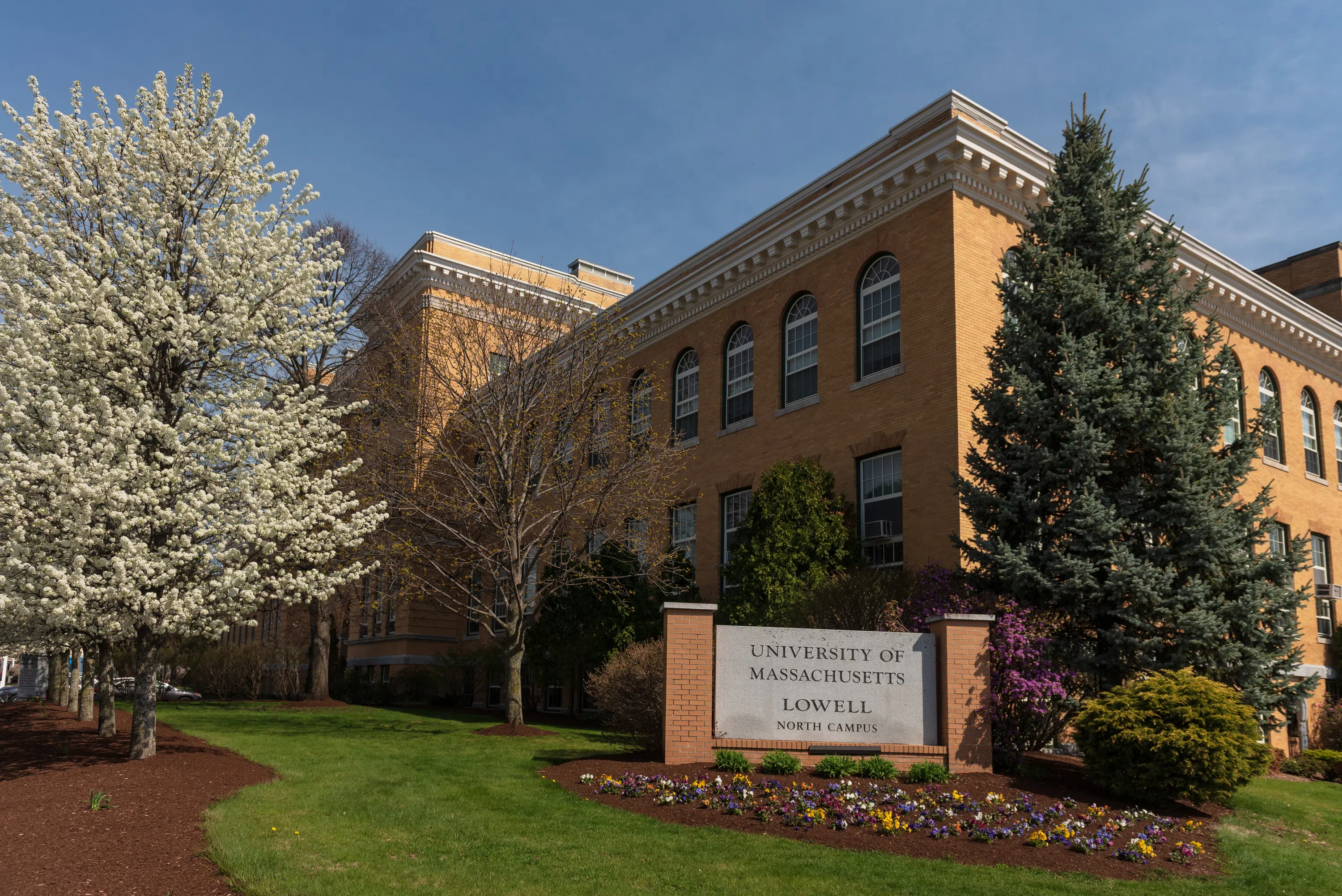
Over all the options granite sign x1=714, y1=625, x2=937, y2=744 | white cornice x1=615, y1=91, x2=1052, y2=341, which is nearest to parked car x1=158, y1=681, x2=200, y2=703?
white cornice x1=615, y1=91, x2=1052, y2=341

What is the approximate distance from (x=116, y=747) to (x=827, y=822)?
36.4 ft

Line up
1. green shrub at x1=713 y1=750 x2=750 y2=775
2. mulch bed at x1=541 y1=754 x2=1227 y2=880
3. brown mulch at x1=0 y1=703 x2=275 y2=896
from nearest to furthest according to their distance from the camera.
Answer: brown mulch at x1=0 y1=703 x2=275 y2=896 < mulch bed at x1=541 y1=754 x2=1227 y2=880 < green shrub at x1=713 y1=750 x2=750 y2=775

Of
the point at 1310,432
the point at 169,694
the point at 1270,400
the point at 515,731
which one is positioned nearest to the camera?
the point at 515,731

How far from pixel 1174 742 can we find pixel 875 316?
12349mm

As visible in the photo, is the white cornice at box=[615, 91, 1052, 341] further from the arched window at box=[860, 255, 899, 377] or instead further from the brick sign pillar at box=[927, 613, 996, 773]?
the brick sign pillar at box=[927, 613, 996, 773]

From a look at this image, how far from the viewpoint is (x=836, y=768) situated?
12.3 meters

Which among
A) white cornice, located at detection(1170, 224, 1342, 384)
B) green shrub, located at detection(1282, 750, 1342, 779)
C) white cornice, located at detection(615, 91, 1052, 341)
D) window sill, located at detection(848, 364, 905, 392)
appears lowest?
green shrub, located at detection(1282, 750, 1342, 779)

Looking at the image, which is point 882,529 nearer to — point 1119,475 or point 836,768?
point 1119,475

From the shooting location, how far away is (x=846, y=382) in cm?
2242

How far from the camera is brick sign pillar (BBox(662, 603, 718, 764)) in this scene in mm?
12820

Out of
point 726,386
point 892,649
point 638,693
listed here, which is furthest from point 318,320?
point 726,386

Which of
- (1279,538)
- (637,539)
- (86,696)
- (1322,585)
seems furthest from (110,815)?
(1322,585)

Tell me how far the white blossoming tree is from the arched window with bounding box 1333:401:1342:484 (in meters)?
28.6

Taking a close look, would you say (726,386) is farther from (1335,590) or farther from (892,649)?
(1335,590)
